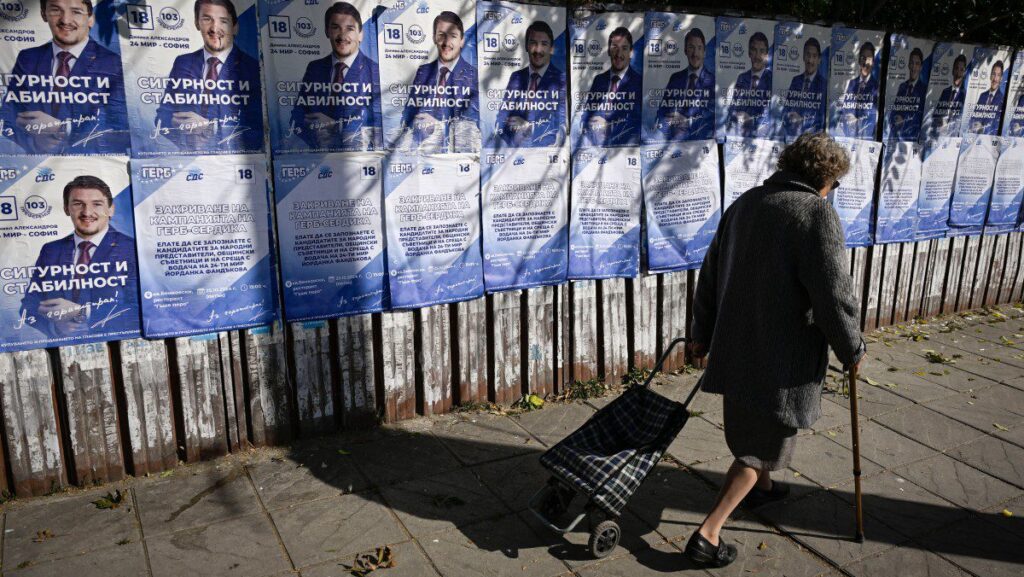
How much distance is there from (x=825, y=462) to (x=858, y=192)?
318cm

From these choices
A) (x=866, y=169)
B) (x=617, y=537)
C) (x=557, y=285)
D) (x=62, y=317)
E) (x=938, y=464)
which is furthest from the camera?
(x=866, y=169)

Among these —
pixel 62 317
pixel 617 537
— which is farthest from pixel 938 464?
pixel 62 317

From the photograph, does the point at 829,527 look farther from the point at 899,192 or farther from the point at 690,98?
the point at 899,192

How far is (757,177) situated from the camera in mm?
6238

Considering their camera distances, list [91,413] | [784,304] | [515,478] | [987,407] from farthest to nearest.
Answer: [987,407]
[515,478]
[91,413]
[784,304]

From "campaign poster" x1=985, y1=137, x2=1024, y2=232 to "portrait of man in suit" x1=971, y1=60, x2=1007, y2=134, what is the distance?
0.27 metres

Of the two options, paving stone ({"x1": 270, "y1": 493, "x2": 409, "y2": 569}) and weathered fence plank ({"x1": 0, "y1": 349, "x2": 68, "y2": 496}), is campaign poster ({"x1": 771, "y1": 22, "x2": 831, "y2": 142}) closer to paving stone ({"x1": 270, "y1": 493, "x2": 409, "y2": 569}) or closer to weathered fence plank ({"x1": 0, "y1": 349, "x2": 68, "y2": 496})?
paving stone ({"x1": 270, "y1": 493, "x2": 409, "y2": 569})

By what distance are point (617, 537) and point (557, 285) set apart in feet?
7.43

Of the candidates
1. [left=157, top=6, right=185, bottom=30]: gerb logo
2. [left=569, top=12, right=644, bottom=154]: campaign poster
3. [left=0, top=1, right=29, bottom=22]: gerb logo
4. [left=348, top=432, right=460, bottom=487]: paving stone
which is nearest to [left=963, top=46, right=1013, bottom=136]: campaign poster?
[left=569, top=12, right=644, bottom=154]: campaign poster

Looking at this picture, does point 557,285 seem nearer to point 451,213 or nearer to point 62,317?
point 451,213

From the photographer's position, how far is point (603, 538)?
11.9 ft

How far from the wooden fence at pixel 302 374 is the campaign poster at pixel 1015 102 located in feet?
14.9

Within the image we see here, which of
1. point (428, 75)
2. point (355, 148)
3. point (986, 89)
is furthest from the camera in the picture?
point (986, 89)

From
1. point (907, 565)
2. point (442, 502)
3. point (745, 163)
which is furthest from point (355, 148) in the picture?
point (907, 565)
